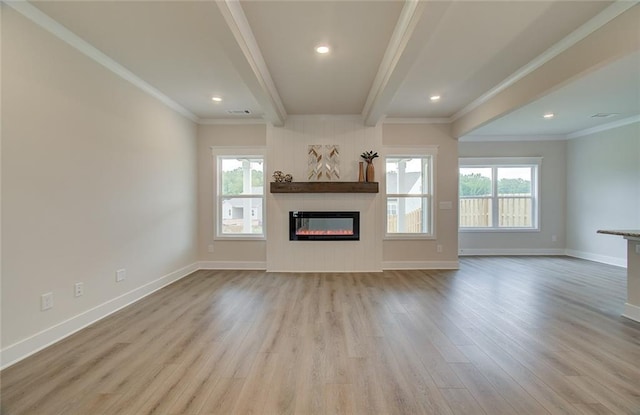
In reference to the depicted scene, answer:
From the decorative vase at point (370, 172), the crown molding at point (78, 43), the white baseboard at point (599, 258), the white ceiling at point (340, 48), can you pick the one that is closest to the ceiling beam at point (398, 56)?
the white ceiling at point (340, 48)

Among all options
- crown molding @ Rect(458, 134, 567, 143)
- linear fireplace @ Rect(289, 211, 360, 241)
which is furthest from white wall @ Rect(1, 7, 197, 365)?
crown molding @ Rect(458, 134, 567, 143)

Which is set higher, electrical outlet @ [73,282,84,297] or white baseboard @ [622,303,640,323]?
electrical outlet @ [73,282,84,297]

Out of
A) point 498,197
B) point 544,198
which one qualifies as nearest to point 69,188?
point 498,197

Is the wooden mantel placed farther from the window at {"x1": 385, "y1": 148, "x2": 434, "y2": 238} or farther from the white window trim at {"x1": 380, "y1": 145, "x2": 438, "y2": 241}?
the window at {"x1": 385, "y1": 148, "x2": 434, "y2": 238}

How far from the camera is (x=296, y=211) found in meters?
4.81

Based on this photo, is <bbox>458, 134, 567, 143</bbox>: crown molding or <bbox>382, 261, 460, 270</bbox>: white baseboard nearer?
<bbox>382, 261, 460, 270</bbox>: white baseboard

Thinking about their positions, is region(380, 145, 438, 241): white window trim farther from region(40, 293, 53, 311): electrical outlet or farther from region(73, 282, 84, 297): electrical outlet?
region(40, 293, 53, 311): electrical outlet

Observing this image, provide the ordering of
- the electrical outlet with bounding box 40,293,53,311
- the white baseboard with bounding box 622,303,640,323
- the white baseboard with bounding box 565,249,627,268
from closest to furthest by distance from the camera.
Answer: the electrical outlet with bounding box 40,293,53,311 < the white baseboard with bounding box 622,303,640,323 < the white baseboard with bounding box 565,249,627,268

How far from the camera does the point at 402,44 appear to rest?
7.93 feet

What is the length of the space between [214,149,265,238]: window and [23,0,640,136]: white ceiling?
117cm

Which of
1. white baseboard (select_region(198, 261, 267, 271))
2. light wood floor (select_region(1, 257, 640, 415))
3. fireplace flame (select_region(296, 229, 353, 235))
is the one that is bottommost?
light wood floor (select_region(1, 257, 640, 415))

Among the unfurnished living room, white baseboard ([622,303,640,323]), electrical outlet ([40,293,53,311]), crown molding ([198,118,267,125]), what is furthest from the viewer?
crown molding ([198,118,267,125])

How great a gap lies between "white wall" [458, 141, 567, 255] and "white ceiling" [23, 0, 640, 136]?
192 centimetres

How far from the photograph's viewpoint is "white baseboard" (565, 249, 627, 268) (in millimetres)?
5148
